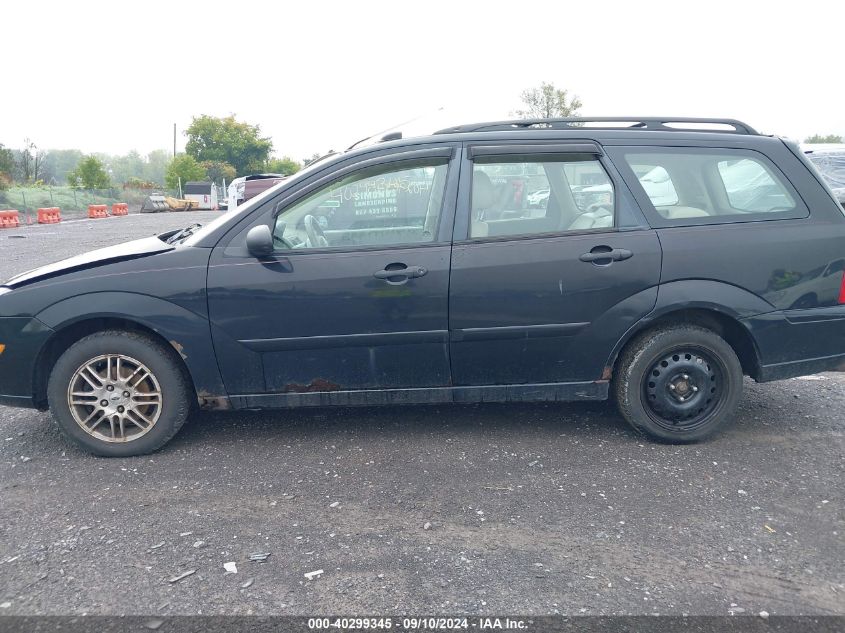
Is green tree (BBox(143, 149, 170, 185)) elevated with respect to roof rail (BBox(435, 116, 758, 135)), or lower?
elevated

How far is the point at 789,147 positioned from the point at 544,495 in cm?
257

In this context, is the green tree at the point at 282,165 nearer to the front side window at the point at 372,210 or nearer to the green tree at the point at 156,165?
the green tree at the point at 156,165

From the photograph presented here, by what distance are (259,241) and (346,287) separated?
0.53m

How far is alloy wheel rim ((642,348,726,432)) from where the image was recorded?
13.3 feet

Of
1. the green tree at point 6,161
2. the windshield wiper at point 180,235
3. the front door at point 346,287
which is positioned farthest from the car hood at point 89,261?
the green tree at point 6,161

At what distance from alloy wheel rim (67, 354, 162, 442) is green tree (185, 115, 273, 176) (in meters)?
78.3

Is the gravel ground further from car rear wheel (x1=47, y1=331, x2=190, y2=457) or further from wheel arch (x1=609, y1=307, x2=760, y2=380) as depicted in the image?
wheel arch (x1=609, y1=307, x2=760, y2=380)

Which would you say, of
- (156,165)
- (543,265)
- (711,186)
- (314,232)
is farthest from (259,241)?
(156,165)

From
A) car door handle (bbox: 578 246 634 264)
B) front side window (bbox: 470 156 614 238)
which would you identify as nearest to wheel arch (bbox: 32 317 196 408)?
front side window (bbox: 470 156 614 238)

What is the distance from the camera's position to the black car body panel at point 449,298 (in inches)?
151

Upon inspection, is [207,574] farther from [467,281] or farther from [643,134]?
[643,134]

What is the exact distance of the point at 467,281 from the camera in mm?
3861

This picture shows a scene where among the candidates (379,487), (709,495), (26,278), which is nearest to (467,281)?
(379,487)

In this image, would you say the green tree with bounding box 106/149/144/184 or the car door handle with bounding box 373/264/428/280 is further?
the green tree with bounding box 106/149/144/184
